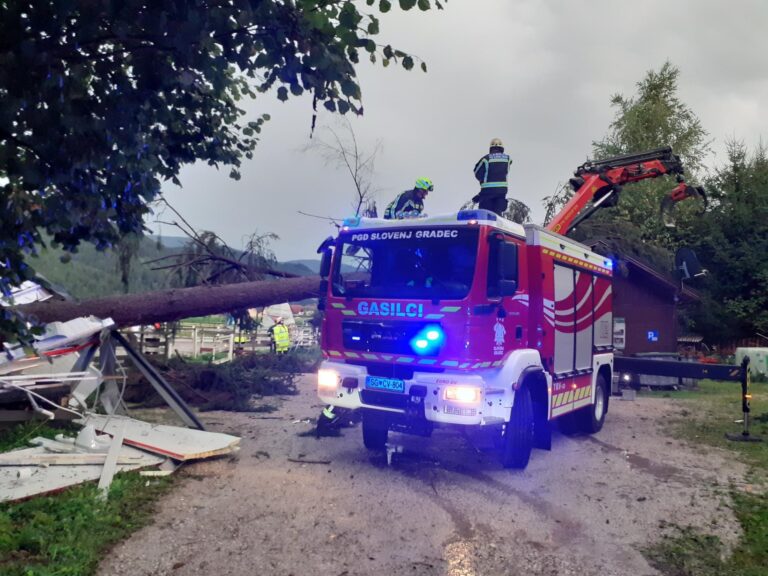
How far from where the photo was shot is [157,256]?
10.4m

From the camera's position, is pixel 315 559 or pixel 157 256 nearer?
pixel 315 559

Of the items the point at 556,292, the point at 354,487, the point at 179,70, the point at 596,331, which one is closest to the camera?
the point at 179,70

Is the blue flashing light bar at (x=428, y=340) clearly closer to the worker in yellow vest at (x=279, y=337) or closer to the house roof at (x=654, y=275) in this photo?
the house roof at (x=654, y=275)

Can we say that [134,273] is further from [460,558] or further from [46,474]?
[460,558]

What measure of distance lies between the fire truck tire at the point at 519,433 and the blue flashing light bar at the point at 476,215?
1943 millimetres

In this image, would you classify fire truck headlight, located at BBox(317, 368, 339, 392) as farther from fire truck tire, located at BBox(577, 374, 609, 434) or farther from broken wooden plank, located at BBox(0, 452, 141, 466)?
fire truck tire, located at BBox(577, 374, 609, 434)

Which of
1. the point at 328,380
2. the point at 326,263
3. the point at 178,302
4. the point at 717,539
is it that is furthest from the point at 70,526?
the point at 717,539

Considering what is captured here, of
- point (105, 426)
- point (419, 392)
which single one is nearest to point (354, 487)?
point (419, 392)

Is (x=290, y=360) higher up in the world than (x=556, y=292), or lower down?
lower down

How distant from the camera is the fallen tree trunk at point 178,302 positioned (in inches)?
317

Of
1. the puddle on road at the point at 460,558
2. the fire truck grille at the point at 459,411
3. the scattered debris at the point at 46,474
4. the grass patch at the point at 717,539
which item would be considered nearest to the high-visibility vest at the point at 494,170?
the fire truck grille at the point at 459,411

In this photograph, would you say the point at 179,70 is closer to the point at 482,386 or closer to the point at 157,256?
the point at 482,386

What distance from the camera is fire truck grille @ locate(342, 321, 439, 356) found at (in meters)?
6.73

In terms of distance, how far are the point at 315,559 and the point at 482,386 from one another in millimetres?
2585
